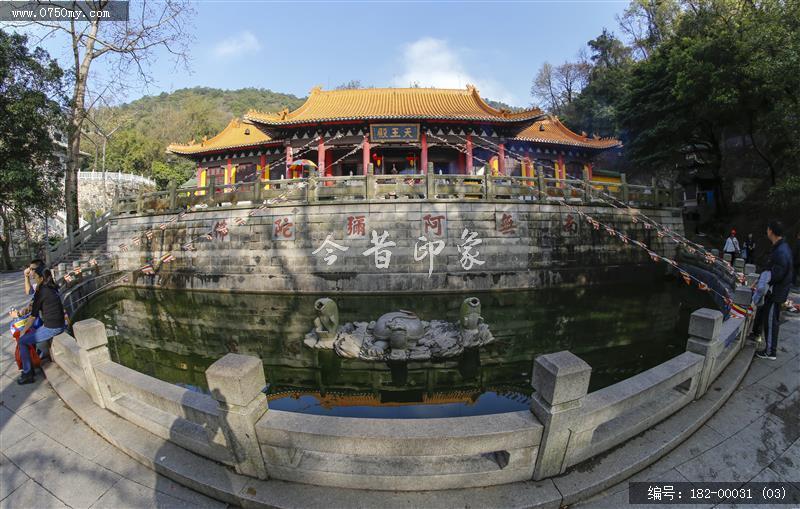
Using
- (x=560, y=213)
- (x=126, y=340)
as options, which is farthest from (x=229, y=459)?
(x=560, y=213)

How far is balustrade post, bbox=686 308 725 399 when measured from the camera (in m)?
3.51

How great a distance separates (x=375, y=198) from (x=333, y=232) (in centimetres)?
182

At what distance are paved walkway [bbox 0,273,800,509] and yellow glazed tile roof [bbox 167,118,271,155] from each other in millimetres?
17601

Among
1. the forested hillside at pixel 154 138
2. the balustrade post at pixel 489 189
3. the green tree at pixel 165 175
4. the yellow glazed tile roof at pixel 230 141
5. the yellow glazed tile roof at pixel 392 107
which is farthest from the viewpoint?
the forested hillside at pixel 154 138

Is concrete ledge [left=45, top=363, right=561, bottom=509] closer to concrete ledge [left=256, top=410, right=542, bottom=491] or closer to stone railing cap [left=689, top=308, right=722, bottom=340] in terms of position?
concrete ledge [left=256, top=410, right=542, bottom=491]

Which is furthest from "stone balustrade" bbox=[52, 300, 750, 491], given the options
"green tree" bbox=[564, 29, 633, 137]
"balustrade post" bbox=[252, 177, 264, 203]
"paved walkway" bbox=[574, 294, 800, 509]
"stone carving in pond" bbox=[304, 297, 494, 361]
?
"green tree" bbox=[564, 29, 633, 137]

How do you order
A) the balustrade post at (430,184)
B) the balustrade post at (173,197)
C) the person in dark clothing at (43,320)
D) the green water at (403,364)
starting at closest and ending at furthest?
the person in dark clothing at (43,320) → the green water at (403,364) → the balustrade post at (430,184) → the balustrade post at (173,197)

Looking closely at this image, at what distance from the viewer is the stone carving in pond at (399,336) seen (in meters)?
6.62

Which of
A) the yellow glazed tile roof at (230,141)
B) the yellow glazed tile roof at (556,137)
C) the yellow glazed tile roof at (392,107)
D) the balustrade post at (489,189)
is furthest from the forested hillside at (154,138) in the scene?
the balustrade post at (489,189)

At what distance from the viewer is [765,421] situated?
356cm

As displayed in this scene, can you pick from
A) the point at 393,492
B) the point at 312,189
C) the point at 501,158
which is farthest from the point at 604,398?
the point at 501,158

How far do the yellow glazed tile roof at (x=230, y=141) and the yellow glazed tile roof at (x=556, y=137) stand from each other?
14.8 metres

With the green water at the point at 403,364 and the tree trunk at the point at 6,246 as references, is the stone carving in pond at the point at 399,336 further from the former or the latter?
the tree trunk at the point at 6,246

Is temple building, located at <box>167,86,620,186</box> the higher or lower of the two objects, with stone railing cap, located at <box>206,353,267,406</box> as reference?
higher
